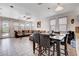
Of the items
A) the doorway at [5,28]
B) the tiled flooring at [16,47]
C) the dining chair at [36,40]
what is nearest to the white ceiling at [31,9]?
the doorway at [5,28]

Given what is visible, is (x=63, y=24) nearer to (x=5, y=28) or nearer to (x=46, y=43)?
(x=46, y=43)

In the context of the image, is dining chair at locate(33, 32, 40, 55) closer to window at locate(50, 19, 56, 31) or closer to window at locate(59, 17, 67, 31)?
window at locate(50, 19, 56, 31)

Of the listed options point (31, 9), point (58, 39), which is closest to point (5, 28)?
point (31, 9)

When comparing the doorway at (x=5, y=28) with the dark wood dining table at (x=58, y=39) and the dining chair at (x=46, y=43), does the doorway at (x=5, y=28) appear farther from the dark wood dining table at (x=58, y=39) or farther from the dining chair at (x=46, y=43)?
the dark wood dining table at (x=58, y=39)

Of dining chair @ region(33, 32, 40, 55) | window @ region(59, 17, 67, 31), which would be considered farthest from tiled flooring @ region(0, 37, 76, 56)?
window @ region(59, 17, 67, 31)

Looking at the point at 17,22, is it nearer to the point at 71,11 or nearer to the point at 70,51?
the point at 71,11

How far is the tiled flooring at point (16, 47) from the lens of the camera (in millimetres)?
1837

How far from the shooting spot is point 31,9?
187 centimetres

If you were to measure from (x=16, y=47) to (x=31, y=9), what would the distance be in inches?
34.0

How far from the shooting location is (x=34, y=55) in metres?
1.88

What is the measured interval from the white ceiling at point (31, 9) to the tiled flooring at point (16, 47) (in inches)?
20.8

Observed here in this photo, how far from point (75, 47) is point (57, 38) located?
41 centimetres

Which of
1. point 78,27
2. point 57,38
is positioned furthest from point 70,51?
point 78,27

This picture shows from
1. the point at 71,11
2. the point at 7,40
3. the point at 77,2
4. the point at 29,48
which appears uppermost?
the point at 77,2
